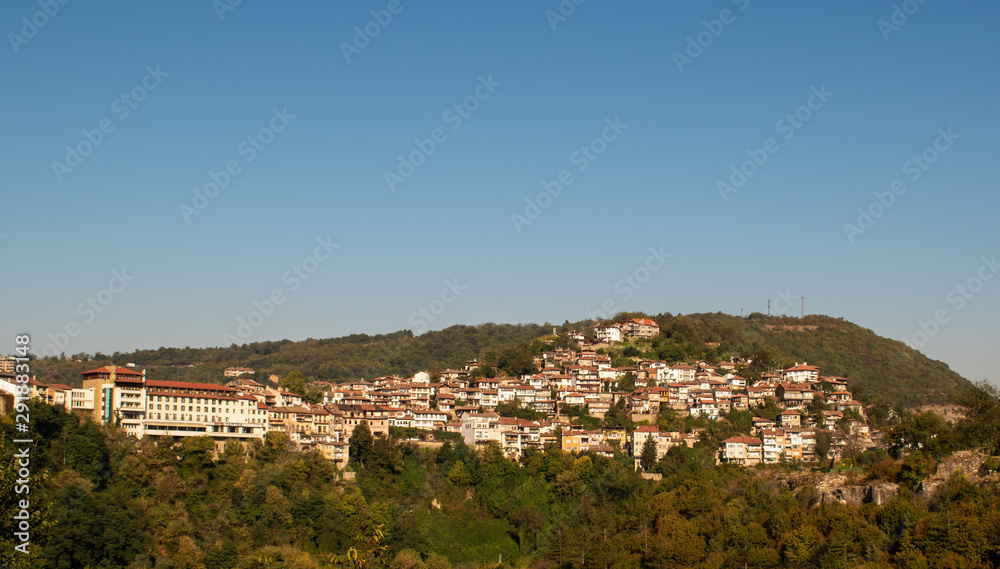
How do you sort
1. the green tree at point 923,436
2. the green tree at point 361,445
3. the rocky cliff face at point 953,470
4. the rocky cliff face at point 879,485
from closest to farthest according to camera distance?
the rocky cliff face at point 953,470 → the rocky cliff face at point 879,485 → the green tree at point 923,436 → the green tree at point 361,445

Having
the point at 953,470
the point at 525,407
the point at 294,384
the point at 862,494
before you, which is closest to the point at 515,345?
the point at 525,407

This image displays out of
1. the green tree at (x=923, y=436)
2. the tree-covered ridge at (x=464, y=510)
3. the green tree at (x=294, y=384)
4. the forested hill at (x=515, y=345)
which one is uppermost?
the forested hill at (x=515, y=345)

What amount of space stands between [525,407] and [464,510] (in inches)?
522

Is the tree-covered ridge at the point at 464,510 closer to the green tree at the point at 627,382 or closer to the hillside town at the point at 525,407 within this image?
the hillside town at the point at 525,407

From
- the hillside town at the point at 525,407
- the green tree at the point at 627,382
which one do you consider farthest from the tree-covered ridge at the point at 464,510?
the green tree at the point at 627,382

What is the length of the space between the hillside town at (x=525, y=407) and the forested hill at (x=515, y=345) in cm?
1018

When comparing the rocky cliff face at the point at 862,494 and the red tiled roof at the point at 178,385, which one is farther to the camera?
the red tiled roof at the point at 178,385

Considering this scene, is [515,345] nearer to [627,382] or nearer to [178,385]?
[627,382]

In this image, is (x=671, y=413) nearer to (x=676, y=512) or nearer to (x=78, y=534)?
(x=676, y=512)

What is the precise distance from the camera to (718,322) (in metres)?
98.9

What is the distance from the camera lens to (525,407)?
198 ft

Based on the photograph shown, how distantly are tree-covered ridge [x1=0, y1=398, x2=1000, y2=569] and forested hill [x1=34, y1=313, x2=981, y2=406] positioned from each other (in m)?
26.6

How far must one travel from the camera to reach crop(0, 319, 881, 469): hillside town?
46.9 meters

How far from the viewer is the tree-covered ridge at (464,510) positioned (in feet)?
111
